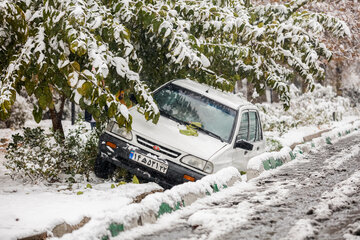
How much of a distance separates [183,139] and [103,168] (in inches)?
52.6

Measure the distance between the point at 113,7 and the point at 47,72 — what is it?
177 cm

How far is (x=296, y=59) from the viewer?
9.78 m

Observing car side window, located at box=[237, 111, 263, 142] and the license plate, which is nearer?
the license plate

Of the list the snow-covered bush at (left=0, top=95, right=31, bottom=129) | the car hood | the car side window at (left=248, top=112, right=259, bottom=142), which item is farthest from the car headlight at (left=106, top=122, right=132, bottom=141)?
the snow-covered bush at (left=0, top=95, right=31, bottom=129)

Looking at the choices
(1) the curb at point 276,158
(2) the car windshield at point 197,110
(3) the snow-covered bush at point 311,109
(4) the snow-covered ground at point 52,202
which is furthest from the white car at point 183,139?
(3) the snow-covered bush at point 311,109

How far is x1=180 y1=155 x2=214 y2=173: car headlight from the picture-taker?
6.17 m

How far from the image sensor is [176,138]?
6.38m

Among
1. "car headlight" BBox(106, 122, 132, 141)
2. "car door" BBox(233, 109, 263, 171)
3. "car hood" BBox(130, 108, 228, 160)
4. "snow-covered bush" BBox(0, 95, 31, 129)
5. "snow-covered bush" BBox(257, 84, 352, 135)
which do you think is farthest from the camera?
Answer: "snow-covered bush" BBox(257, 84, 352, 135)

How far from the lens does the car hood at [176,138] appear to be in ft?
20.5

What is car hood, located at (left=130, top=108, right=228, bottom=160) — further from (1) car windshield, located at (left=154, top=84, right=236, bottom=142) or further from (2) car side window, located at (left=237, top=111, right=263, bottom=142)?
(2) car side window, located at (left=237, top=111, right=263, bottom=142)

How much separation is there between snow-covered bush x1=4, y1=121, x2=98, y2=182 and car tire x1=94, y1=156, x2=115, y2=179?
0.78ft

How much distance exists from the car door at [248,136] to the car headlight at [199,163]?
861mm

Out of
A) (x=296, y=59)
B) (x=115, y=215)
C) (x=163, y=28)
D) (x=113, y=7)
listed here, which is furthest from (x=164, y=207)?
(x=296, y=59)

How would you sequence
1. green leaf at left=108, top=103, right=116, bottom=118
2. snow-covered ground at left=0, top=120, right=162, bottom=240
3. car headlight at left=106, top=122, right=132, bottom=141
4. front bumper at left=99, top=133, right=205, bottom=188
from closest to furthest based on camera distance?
snow-covered ground at left=0, top=120, right=162, bottom=240 → green leaf at left=108, top=103, right=116, bottom=118 → front bumper at left=99, top=133, right=205, bottom=188 → car headlight at left=106, top=122, right=132, bottom=141
